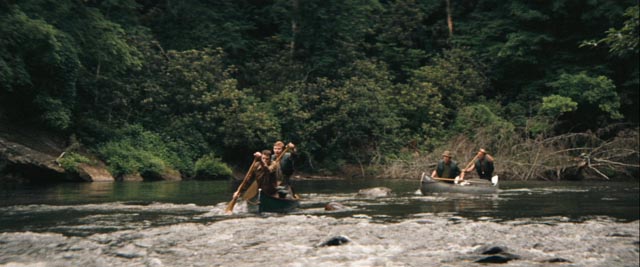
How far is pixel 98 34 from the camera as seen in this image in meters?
30.8

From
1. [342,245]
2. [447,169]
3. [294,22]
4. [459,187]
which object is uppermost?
[294,22]

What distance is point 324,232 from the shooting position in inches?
488

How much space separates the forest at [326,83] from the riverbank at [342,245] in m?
16.3

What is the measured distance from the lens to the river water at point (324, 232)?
9.84 meters

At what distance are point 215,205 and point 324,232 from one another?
5.87 m

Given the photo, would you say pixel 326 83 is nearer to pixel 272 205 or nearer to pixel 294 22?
pixel 294 22

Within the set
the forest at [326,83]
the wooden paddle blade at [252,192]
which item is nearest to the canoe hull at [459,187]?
the wooden paddle blade at [252,192]

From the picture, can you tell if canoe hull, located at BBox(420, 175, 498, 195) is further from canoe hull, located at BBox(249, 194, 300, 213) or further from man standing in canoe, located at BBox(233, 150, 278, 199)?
man standing in canoe, located at BBox(233, 150, 278, 199)

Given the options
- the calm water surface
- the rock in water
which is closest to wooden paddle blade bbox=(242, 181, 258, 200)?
the calm water surface

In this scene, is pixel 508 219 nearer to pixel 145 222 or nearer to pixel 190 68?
pixel 145 222

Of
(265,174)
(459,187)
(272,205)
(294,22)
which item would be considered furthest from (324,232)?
(294,22)

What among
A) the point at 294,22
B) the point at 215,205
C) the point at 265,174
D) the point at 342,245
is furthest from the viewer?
the point at 294,22

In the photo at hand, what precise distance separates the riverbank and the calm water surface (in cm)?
110

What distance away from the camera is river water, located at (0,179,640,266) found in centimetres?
984
